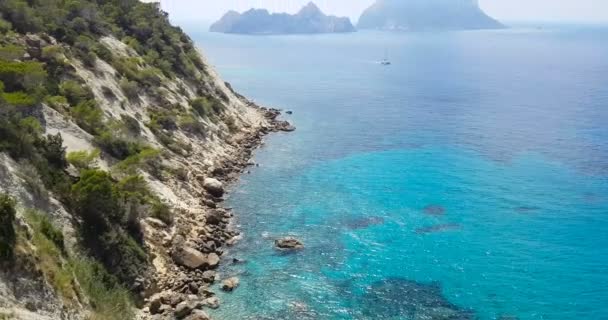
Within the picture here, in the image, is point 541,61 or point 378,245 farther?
point 541,61

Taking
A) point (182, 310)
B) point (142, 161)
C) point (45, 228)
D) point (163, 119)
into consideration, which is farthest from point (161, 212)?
point (163, 119)

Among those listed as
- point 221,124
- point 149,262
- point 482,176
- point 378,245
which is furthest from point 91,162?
point 482,176

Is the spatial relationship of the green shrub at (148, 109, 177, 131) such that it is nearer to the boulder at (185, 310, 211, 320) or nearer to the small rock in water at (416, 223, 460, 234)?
the boulder at (185, 310, 211, 320)

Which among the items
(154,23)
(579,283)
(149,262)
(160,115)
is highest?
(154,23)

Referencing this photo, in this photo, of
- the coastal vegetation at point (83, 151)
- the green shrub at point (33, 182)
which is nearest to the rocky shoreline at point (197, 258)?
the coastal vegetation at point (83, 151)


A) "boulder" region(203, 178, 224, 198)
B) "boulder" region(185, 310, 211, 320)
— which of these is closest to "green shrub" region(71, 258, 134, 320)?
"boulder" region(185, 310, 211, 320)

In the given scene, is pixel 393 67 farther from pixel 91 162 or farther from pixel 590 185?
pixel 91 162

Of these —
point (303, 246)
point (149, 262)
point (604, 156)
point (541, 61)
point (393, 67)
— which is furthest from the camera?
point (541, 61)

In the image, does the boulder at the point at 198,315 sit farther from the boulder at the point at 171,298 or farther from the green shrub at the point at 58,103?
the green shrub at the point at 58,103
